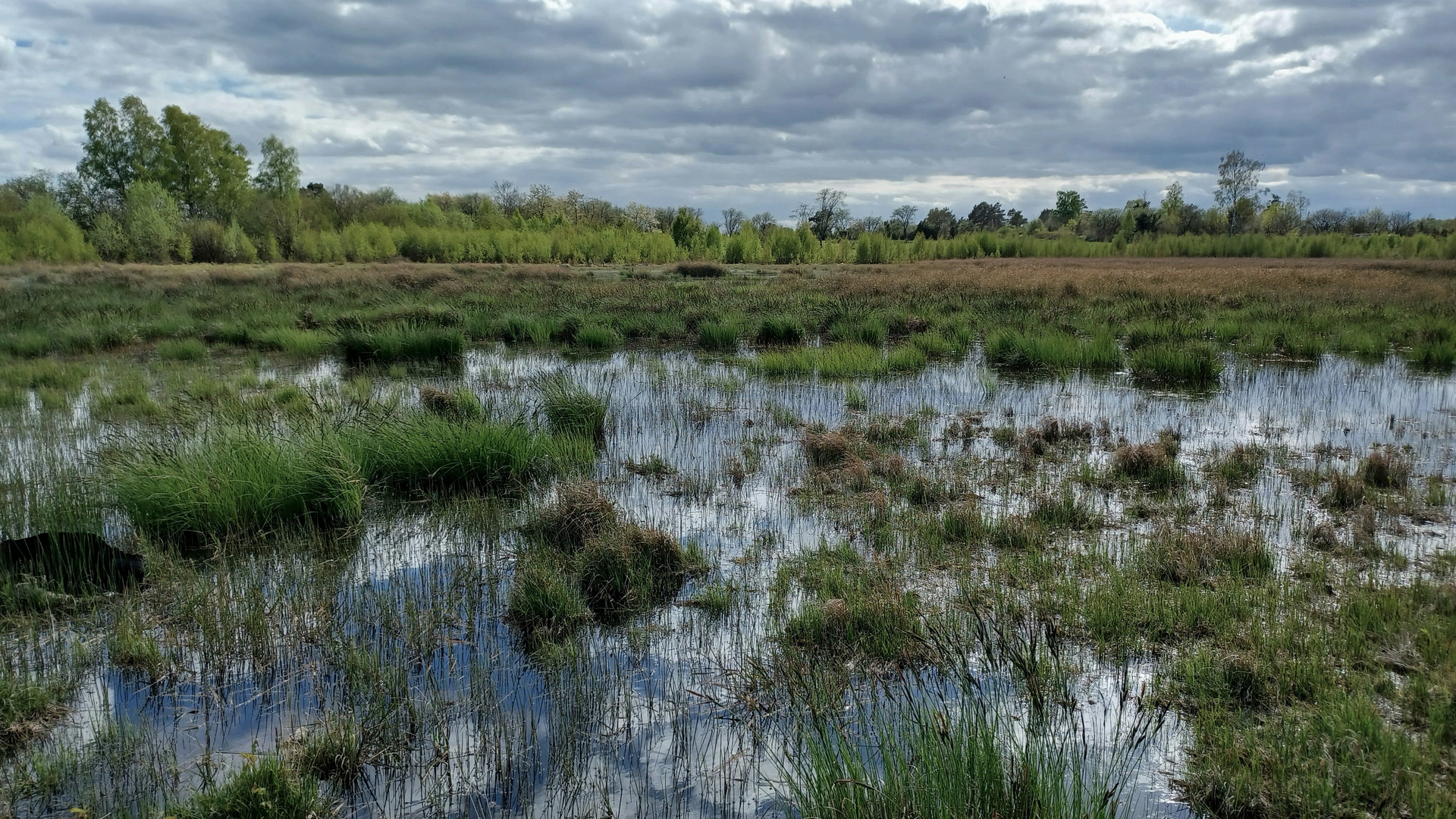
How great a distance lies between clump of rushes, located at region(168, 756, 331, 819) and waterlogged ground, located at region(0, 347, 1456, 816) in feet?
0.44

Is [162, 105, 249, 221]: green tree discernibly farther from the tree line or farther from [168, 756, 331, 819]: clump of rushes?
[168, 756, 331, 819]: clump of rushes

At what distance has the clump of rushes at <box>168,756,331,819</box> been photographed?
3.00 meters

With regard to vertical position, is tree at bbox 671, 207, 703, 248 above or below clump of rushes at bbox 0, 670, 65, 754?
above

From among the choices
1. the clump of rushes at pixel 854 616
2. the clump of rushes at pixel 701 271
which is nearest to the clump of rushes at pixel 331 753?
the clump of rushes at pixel 854 616

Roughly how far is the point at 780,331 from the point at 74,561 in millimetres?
13571

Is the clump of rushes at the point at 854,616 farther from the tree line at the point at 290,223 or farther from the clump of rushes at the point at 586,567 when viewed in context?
the tree line at the point at 290,223

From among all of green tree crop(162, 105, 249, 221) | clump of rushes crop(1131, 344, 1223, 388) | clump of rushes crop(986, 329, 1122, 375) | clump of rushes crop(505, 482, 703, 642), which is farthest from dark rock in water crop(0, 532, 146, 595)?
green tree crop(162, 105, 249, 221)

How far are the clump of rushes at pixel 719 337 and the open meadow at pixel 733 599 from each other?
4.41 meters

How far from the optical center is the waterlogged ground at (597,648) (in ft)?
11.1

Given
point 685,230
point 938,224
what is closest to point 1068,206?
point 938,224

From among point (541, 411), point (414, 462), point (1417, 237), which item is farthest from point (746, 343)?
point (1417, 237)

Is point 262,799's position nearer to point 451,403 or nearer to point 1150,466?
point 451,403

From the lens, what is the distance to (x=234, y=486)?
6.11m

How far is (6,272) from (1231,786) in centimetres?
4706
